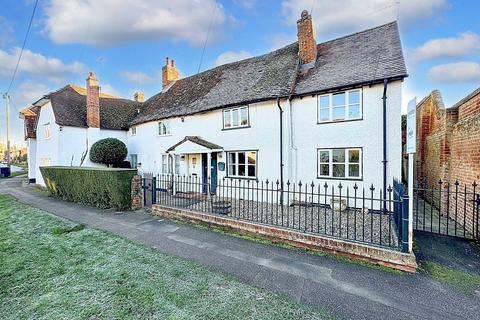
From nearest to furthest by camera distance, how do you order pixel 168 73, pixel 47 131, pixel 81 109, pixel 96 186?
pixel 96 186 < pixel 47 131 < pixel 81 109 < pixel 168 73

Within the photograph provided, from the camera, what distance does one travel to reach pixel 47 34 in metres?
12.7

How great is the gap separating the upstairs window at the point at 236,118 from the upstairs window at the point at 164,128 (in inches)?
219

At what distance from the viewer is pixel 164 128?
17766 mm

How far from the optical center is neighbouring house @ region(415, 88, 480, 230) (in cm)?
725

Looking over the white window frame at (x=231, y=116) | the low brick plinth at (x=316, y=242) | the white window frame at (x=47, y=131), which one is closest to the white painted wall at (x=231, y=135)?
the white window frame at (x=231, y=116)

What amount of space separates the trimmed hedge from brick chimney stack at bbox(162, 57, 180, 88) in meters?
12.4

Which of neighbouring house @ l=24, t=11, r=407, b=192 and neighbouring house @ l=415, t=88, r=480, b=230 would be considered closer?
neighbouring house @ l=415, t=88, r=480, b=230

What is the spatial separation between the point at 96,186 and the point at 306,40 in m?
13.3

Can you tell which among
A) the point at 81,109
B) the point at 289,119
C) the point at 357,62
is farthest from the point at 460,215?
the point at 81,109

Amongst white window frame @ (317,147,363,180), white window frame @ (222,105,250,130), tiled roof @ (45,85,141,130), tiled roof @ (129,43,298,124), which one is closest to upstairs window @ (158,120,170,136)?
tiled roof @ (129,43,298,124)

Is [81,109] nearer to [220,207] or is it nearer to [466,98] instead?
[220,207]

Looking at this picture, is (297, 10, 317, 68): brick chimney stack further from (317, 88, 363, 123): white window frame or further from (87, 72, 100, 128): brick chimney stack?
(87, 72, 100, 128): brick chimney stack

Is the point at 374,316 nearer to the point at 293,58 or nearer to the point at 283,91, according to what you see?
the point at 283,91

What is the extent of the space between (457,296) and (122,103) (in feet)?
88.9
